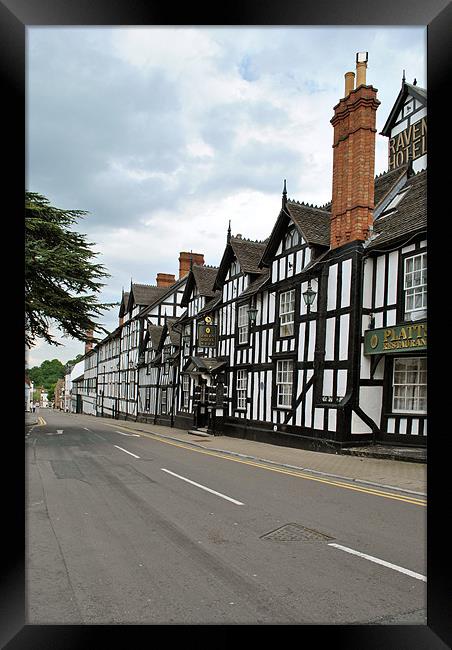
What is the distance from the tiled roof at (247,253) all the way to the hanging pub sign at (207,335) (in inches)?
Result: 164

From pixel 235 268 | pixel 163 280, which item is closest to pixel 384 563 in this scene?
pixel 235 268

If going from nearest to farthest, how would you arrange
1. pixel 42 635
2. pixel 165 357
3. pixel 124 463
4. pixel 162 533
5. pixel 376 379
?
pixel 42 635 < pixel 162 533 < pixel 124 463 < pixel 376 379 < pixel 165 357

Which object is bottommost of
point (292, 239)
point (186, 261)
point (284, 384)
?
point (284, 384)

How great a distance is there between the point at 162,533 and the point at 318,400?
1191 cm

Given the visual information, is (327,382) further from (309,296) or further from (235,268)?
(235,268)

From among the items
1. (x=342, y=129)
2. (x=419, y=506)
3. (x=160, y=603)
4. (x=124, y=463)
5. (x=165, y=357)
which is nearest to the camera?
(x=160, y=603)

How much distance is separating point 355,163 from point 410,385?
768cm

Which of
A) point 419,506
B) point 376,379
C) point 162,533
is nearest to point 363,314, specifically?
point 376,379

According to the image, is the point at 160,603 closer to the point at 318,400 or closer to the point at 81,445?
the point at 318,400

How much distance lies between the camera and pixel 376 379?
16.7 m

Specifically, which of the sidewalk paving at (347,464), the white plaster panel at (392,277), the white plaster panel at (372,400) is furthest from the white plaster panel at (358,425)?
the white plaster panel at (392,277)

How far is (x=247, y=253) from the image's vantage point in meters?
26.3

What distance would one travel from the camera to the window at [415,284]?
1480cm
